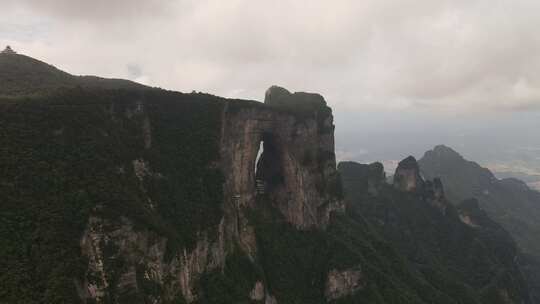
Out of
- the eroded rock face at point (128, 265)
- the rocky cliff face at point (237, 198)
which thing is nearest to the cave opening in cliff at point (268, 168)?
the rocky cliff face at point (237, 198)

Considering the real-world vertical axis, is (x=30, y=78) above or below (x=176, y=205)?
above

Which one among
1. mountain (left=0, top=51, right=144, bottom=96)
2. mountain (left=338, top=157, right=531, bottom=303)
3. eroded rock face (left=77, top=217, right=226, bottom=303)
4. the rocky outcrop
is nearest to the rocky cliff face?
eroded rock face (left=77, top=217, right=226, bottom=303)

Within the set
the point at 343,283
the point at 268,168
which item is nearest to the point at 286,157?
the point at 268,168

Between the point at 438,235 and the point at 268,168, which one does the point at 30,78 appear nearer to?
the point at 268,168

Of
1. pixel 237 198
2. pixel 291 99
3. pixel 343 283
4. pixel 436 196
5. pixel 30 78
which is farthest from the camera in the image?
pixel 436 196

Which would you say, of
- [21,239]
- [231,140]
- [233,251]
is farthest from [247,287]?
[21,239]

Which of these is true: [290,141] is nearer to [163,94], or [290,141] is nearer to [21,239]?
[163,94]
